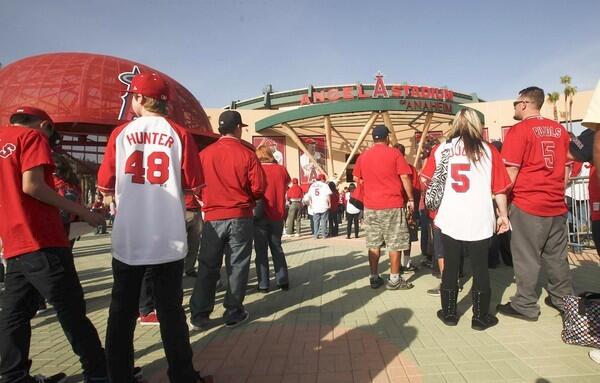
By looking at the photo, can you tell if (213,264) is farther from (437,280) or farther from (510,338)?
(437,280)

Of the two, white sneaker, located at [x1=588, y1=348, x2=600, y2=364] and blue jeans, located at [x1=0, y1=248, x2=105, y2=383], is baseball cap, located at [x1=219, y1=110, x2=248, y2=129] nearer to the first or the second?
blue jeans, located at [x1=0, y1=248, x2=105, y2=383]

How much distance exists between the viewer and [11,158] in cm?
227

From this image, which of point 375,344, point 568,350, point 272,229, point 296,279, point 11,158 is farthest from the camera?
point 296,279

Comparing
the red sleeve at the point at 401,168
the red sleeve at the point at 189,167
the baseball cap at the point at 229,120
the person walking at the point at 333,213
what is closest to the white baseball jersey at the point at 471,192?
the red sleeve at the point at 401,168

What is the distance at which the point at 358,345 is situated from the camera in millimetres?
3031

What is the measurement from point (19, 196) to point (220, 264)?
5.97 ft

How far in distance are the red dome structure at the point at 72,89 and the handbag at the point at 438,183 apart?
19.8 feet

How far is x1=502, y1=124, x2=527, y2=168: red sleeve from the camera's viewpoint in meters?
3.51

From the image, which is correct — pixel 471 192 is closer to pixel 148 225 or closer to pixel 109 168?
pixel 148 225

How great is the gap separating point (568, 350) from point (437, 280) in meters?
2.56

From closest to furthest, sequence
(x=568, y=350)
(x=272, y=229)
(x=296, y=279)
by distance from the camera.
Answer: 1. (x=568, y=350)
2. (x=272, y=229)
3. (x=296, y=279)

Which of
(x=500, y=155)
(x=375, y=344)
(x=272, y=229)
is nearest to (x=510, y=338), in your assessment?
(x=375, y=344)

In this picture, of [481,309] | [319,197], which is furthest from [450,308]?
[319,197]

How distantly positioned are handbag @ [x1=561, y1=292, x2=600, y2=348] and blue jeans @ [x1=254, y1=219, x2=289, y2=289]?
130 inches
